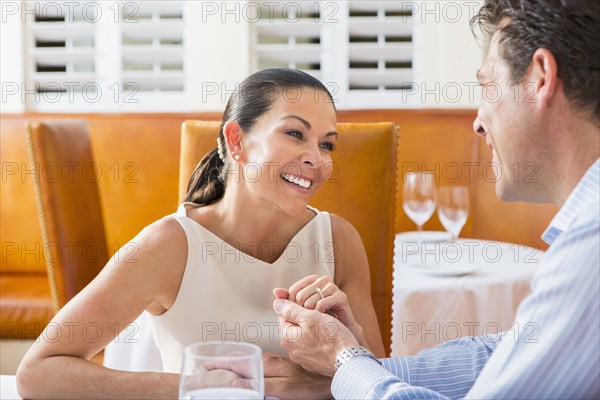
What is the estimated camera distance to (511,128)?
1.09 metres

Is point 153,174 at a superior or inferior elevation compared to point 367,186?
inferior

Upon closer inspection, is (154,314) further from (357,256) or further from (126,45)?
(126,45)

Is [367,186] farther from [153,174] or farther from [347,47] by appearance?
[347,47]

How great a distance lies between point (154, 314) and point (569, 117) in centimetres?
101

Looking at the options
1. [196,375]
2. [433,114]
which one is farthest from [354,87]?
[196,375]

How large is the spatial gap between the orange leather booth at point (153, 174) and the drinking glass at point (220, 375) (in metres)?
2.74

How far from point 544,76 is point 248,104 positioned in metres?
0.86

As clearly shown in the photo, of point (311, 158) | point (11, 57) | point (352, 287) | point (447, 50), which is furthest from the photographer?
point (11, 57)

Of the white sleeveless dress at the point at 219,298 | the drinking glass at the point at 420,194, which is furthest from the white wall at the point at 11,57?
the white sleeveless dress at the point at 219,298

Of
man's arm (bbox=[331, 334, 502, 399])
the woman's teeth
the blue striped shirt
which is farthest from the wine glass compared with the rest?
the blue striped shirt

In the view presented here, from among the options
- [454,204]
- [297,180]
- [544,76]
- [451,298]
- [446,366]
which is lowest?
[451,298]

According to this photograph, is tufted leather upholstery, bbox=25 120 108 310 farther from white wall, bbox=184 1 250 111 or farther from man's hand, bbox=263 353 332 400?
man's hand, bbox=263 353 332 400

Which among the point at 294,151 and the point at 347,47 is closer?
the point at 294,151

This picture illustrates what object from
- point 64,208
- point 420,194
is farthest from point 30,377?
point 420,194
